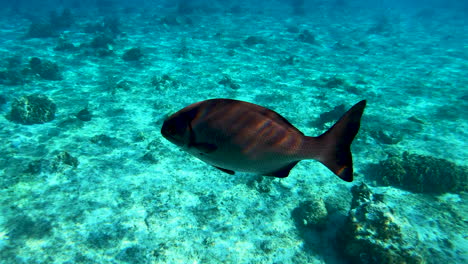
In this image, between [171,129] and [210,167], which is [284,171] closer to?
[171,129]

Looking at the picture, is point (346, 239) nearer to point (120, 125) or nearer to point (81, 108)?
point (120, 125)

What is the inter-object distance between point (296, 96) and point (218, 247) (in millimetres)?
9222

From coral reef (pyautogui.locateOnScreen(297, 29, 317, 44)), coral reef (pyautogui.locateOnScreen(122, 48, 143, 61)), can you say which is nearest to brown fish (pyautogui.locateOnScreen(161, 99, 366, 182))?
coral reef (pyautogui.locateOnScreen(122, 48, 143, 61))

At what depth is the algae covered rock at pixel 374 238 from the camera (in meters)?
4.70

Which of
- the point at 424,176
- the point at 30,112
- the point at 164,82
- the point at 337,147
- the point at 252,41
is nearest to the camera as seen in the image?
the point at 337,147

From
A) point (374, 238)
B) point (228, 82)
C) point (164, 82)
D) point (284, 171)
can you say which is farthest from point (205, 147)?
point (164, 82)

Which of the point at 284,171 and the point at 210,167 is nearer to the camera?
the point at 284,171

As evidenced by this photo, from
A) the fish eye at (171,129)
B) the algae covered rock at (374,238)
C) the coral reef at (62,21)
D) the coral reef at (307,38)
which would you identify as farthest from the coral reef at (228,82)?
the coral reef at (62,21)

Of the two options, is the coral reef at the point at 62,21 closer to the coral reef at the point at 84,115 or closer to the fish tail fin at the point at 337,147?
the coral reef at the point at 84,115

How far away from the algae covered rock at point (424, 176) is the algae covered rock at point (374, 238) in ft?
8.18

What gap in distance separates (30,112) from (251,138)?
11.0 m

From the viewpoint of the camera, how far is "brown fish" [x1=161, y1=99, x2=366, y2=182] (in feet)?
5.84

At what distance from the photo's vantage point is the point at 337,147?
6.27 ft

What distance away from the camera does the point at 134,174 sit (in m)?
7.12
